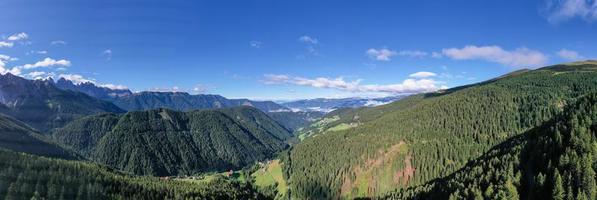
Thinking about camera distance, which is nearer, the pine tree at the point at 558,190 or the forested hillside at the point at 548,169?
the pine tree at the point at 558,190

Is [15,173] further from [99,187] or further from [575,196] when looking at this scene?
[575,196]

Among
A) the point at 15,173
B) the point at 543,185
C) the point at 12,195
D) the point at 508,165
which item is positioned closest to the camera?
the point at 543,185

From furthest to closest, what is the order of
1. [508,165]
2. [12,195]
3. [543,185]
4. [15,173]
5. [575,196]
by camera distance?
[15,173] → [12,195] → [508,165] → [543,185] → [575,196]

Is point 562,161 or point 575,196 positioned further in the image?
point 562,161

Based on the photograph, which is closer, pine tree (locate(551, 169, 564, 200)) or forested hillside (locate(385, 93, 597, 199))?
pine tree (locate(551, 169, 564, 200))

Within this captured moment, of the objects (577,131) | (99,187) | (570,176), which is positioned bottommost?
(99,187)

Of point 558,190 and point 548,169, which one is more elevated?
point 548,169

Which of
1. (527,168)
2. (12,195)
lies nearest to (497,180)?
A: (527,168)

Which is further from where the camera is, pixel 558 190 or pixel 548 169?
pixel 548 169
